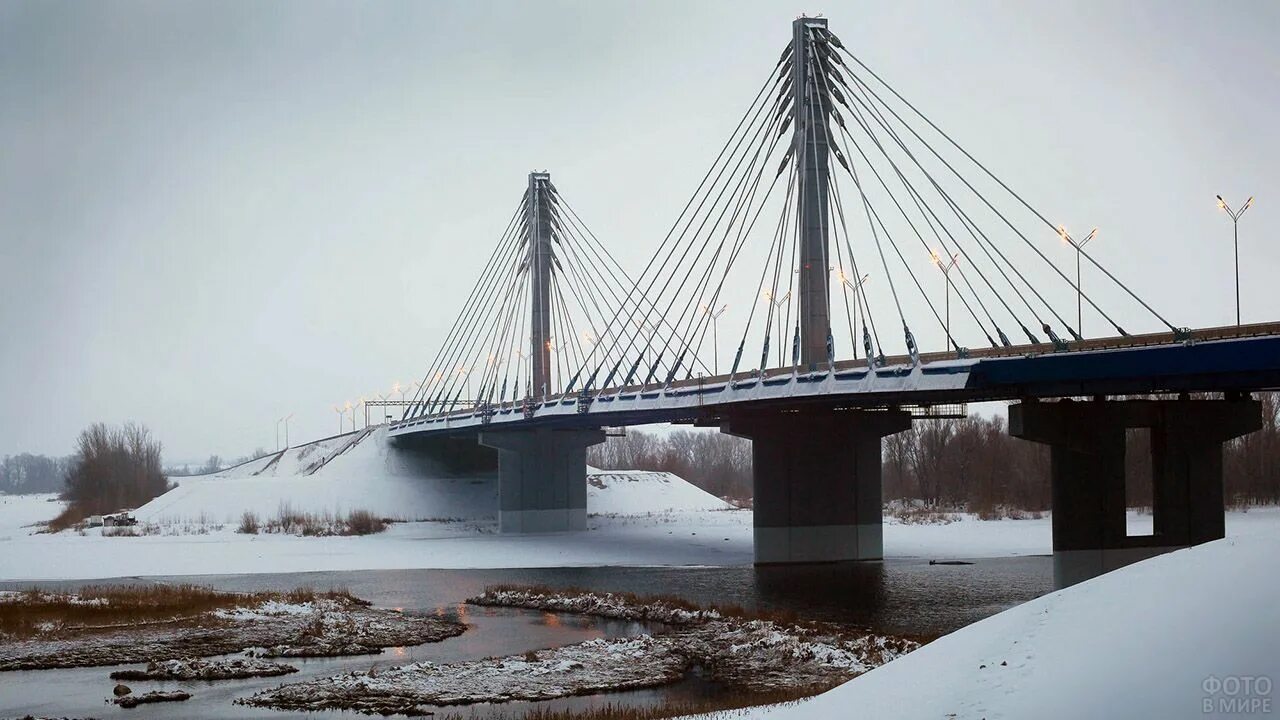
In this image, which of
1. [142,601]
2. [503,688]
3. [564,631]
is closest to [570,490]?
[142,601]

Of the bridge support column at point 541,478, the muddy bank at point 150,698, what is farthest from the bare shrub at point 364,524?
the muddy bank at point 150,698

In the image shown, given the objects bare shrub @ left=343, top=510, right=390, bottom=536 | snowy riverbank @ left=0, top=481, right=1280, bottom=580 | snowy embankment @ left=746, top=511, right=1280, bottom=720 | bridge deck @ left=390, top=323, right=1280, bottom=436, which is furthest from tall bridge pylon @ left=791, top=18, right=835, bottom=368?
bare shrub @ left=343, top=510, right=390, bottom=536

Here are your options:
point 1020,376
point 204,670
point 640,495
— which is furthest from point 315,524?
point 204,670

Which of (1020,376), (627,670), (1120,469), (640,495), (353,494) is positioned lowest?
(640,495)

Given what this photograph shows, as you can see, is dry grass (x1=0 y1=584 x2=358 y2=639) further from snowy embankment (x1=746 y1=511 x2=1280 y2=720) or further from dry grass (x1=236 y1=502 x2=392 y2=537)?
dry grass (x1=236 y1=502 x2=392 y2=537)

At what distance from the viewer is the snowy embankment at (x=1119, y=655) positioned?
12414 millimetres

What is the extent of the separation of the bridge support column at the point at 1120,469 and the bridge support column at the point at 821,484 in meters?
13.9

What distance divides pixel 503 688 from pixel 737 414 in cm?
3635

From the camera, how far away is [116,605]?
37.9 meters

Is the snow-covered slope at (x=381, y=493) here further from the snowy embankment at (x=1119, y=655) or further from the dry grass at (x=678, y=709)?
the snowy embankment at (x=1119, y=655)

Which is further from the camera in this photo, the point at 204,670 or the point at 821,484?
the point at 821,484

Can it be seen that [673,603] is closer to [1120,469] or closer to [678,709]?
[678,709]

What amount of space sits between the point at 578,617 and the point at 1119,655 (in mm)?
23874

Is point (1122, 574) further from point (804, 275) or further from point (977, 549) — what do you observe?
point (977, 549)
